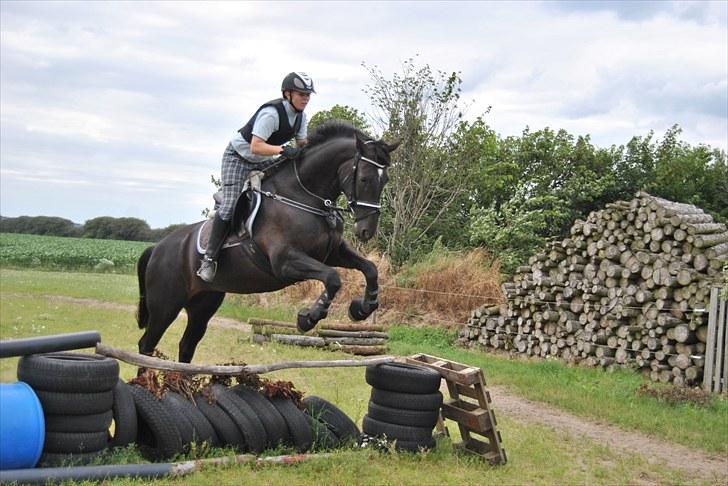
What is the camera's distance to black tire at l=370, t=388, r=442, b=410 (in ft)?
21.5

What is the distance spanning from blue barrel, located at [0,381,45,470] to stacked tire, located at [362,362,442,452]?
9.27 feet

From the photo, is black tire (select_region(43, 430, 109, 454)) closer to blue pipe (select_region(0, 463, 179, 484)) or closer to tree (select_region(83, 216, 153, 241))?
blue pipe (select_region(0, 463, 179, 484))

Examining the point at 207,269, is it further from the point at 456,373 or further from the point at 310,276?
the point at 456,373

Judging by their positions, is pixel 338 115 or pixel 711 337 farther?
pixel 338 115

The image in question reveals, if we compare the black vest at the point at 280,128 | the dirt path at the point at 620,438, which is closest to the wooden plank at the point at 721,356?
the dirt path at the point at 620,438

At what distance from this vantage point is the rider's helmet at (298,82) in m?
6.36

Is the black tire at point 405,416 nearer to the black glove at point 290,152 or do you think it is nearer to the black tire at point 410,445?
the black tire at point 410,445

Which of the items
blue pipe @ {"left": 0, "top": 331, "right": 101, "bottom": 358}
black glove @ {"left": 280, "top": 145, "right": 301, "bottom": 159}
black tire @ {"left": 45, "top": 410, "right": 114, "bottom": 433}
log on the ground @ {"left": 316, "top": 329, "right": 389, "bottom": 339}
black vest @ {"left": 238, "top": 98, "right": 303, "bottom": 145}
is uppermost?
black vest @ {"left": 238, "top": 98, "right": 303, "bottom": 145}

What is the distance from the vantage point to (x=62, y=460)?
16.9 ft

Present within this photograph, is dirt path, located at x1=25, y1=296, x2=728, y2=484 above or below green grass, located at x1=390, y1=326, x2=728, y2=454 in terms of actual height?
below

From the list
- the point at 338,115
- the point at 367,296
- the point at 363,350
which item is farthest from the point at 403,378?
the point at 338,115

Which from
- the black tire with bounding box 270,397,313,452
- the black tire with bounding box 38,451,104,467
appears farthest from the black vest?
the black tire with bounding box 38,451,104,467

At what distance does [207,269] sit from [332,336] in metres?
7.52

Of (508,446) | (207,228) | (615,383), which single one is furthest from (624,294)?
(207,228)
